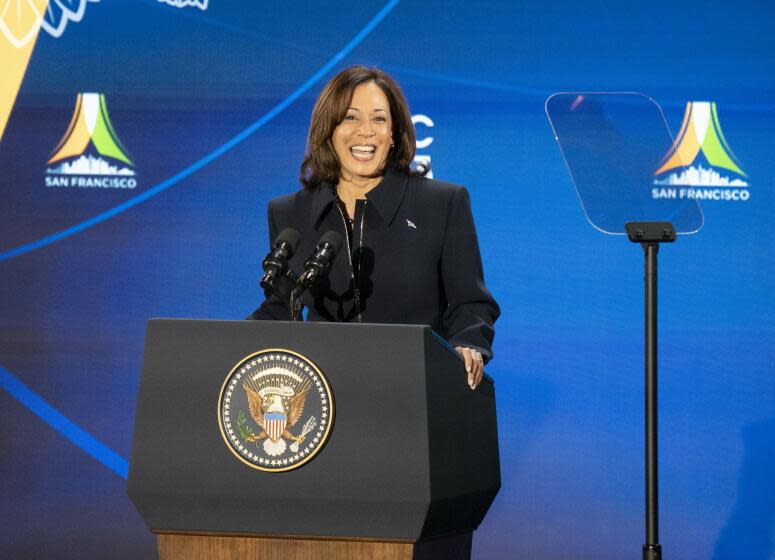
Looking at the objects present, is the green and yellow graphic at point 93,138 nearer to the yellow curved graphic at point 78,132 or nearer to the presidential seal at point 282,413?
the yellow curved graphic at point 78,132

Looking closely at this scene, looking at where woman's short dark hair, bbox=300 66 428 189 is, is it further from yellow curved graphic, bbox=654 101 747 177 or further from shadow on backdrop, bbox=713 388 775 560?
shadow on backdrop, bbox=713 388 775 560

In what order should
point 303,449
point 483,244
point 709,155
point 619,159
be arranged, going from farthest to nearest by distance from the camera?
point 483,244, point 709,155, point 619,159, point 303,449

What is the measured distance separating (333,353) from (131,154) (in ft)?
8.53

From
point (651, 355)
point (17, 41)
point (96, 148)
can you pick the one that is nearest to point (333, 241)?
point (651, 355)

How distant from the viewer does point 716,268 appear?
4.12m

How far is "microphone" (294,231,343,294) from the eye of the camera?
2090mm

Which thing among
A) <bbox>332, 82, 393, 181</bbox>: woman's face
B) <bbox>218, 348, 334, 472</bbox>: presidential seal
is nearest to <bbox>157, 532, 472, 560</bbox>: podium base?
<bbox>218, 348, 334, 472</bbox>: presidential seal

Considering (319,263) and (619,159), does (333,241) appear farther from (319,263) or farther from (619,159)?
(619,159)

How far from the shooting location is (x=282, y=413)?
1.96m

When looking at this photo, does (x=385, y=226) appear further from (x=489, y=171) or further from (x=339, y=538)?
(x=489, y=171)

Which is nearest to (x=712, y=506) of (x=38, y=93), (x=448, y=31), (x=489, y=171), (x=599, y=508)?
(x=599, y=508)

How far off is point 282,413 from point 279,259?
30cm

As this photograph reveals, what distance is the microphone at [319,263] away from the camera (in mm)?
2090

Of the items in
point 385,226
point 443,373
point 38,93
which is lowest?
point 443,373
